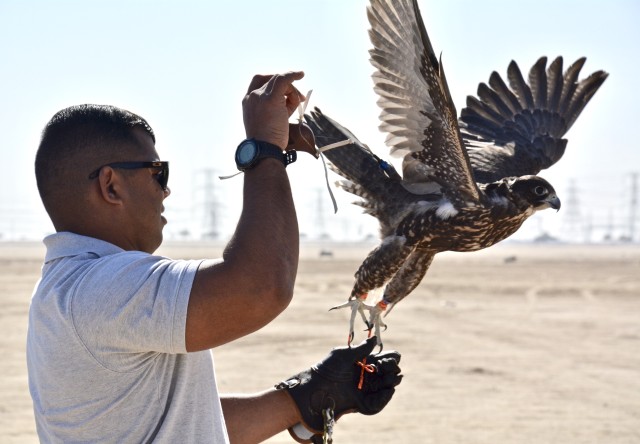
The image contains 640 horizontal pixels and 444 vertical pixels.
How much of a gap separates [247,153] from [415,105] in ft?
7.64

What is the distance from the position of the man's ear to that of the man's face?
22mm

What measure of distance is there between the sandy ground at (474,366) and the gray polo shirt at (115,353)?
586cm

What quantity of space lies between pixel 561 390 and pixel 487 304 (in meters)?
9.46

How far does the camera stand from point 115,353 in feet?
5.38

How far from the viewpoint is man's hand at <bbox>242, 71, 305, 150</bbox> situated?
5.65ft

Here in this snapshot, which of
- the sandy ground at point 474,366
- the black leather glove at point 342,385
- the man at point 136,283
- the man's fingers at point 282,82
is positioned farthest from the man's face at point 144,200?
the sandy ground at point 474,366

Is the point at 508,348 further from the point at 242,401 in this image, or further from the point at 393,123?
the point at 242,401

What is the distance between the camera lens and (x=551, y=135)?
16.2 ft

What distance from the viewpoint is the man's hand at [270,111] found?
1721 mm

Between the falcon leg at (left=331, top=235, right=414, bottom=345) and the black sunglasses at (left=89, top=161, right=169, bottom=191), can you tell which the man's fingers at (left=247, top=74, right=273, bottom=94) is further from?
the falcon leg at (left=331, top=235, right=414, bottom=345)

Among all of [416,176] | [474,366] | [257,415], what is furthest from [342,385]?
[474,366]

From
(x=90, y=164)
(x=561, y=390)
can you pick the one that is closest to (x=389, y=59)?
(x=90, y=164)

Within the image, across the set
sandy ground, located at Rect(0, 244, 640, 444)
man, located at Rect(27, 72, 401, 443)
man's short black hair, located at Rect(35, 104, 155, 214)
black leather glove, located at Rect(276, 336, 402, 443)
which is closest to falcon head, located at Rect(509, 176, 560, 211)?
black leather glove, located at Rect(276, 336, 402, 443)

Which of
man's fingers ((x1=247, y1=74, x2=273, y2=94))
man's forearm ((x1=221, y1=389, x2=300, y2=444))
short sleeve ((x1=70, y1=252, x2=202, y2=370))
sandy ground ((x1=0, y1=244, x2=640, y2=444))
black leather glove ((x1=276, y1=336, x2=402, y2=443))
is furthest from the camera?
sandy ground ((x1=0, y1=244, x2=640, y2=444))
